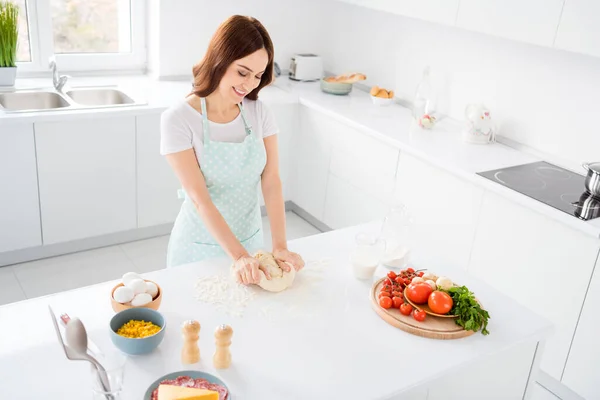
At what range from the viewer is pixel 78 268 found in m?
3.43

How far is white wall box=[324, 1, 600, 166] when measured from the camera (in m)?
3.01

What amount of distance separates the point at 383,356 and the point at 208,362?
1.48ft

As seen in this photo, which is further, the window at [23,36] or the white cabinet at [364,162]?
the window at [23,36]

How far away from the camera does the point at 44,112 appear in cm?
317

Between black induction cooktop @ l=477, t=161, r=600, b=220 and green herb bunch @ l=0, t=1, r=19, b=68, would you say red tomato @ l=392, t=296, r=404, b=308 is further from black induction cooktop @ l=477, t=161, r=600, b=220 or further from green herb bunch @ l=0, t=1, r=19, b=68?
green herb bunch @ l=0, t=1, r=19, b=68

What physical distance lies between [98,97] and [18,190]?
0.84 m

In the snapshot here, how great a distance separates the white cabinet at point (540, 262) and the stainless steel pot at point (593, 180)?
0.26 metres

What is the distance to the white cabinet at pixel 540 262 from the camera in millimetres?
2555

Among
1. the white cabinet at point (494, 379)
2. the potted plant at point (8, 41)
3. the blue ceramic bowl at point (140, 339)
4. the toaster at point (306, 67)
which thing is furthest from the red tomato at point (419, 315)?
the toaster at point (306, 67)

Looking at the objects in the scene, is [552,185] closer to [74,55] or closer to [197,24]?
[197,24]

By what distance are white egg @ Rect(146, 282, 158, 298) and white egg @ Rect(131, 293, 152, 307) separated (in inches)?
0.9

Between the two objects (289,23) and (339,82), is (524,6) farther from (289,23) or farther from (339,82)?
(289,23)

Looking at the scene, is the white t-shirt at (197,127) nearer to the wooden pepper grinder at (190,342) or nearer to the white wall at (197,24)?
the wooden pepper grinder at (190,342)

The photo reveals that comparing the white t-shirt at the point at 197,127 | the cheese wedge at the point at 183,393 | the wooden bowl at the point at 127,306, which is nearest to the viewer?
the cheese wedge at the point at 183,393
